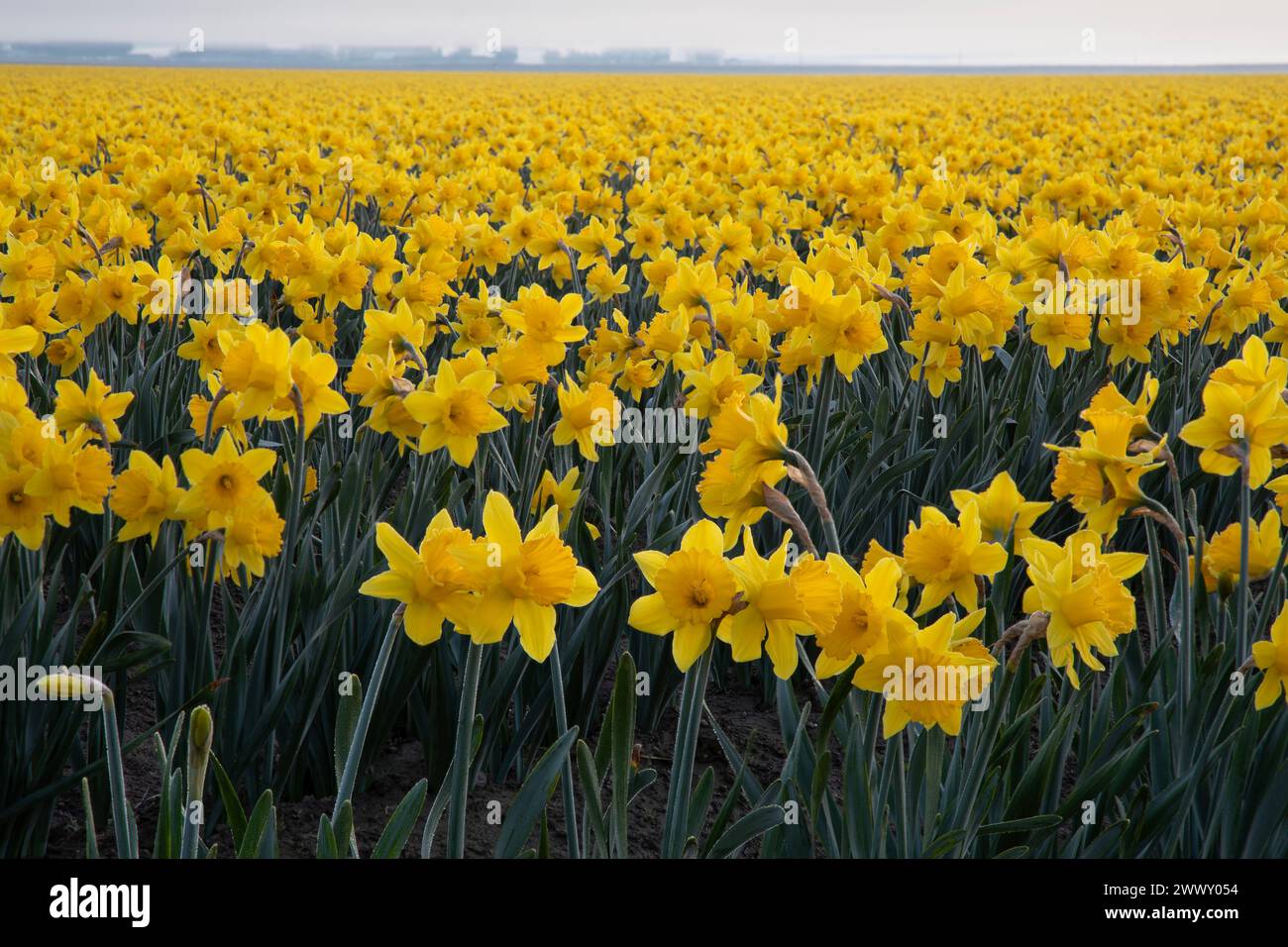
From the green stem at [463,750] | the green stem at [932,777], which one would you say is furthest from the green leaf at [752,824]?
the green stem at [463,750]

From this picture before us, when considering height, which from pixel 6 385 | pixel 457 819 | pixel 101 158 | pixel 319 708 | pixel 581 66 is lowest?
pixel 319 708

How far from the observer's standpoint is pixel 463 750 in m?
1.55

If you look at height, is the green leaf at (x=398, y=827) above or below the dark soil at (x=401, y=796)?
above

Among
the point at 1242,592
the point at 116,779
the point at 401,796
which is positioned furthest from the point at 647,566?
the point at 401,796

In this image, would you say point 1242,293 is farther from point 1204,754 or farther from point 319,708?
point 319,708

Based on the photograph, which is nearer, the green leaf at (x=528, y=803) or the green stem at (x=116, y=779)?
the green stem at (x=116, y=779)

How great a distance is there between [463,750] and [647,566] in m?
0.36

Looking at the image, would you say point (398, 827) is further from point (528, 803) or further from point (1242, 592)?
point (1242, 592)

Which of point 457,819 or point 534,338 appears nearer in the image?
point 457,819

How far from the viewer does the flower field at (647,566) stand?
5.20ft

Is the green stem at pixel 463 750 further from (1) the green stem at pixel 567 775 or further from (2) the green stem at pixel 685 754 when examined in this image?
(2) the green stem at pixel 685 754

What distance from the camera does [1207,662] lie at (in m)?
1.95

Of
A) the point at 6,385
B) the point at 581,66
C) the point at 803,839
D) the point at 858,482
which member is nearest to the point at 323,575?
the point at 6,385
